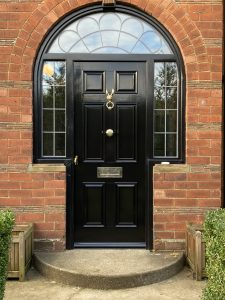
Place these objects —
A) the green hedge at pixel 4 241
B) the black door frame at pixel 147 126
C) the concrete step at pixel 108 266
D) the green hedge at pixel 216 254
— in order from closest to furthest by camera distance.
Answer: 1. the green hedge at pixel 216 254
2. the green hedge at pixel 4 241
3. the concrete step at pixel 108 266
4. the black door frame at pixel 147 126

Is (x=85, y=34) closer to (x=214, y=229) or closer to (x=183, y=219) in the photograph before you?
(x=183, y=219)

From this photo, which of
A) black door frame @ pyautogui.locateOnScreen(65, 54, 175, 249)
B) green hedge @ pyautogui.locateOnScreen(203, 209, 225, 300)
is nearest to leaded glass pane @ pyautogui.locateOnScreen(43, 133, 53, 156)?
black door frame @ pyautogui.locateOnScreen(65, 54, 175, 249)

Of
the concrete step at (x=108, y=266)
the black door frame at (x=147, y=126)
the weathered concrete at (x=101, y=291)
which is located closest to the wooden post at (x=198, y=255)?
the weathered concrete at (x=101, y=291)

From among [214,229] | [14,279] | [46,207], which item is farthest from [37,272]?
[214,229]

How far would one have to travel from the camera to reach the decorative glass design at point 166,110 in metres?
5.26

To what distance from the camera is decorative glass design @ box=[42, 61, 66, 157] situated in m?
5.25

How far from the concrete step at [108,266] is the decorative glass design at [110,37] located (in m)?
2.67

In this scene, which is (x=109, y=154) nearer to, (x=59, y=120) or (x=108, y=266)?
(x=59, y=120)

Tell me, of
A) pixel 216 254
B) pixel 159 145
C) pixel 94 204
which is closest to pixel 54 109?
pixel 94 204

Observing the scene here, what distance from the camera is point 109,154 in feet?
17.4

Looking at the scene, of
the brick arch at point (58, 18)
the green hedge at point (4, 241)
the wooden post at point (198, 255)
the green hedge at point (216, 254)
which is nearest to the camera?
the green hedge at point (216, 254)

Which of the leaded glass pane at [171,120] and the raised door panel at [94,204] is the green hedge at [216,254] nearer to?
the leaded glass pane at [171,120]

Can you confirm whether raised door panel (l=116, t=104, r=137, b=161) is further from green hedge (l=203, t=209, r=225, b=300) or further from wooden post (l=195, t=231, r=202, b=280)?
green hedge (l=203, t=209, r=225, b=300)

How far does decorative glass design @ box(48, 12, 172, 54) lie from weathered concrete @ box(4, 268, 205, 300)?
2957 millimetres
